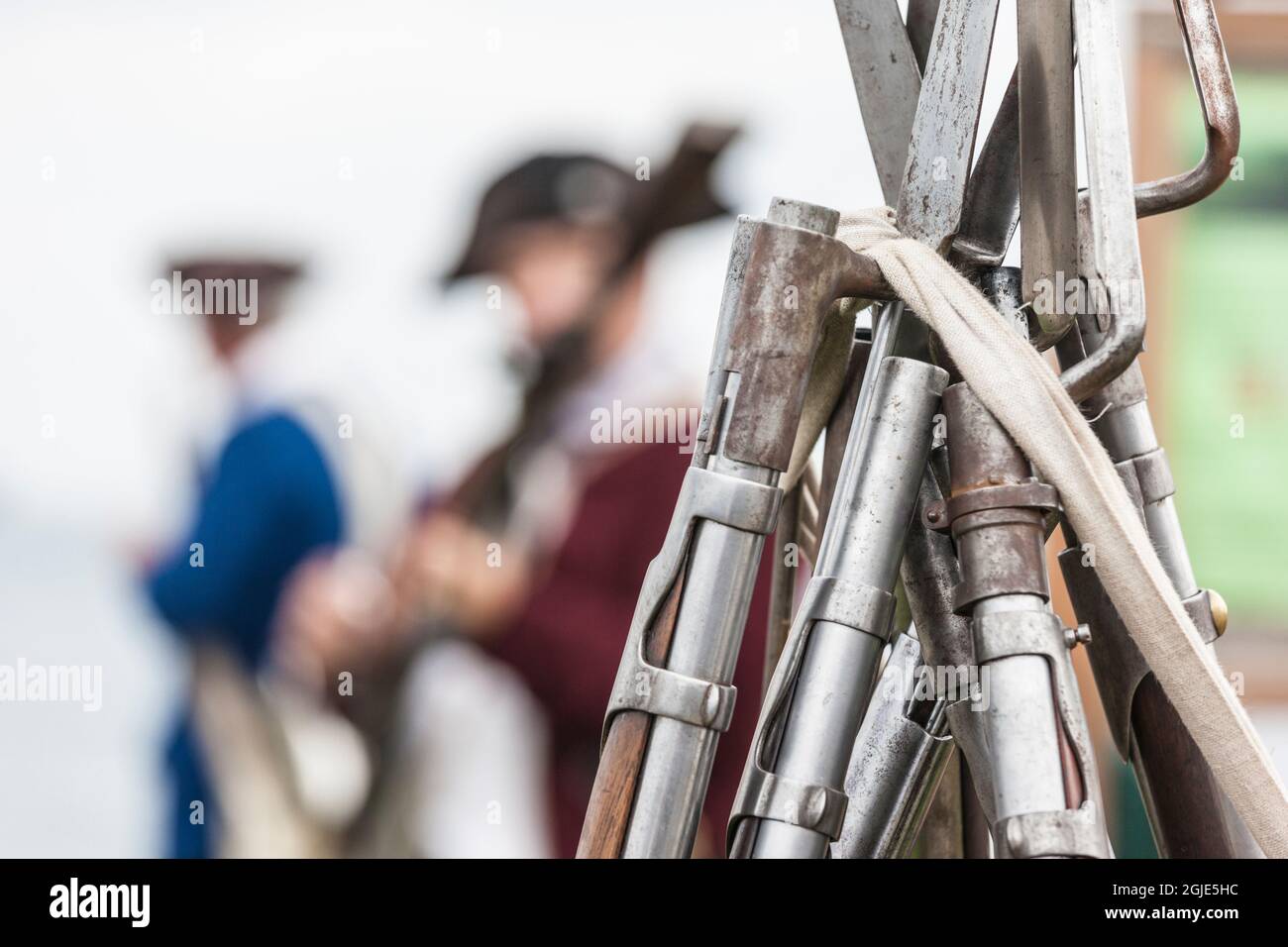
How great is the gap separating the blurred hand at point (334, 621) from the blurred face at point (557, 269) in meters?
0.41

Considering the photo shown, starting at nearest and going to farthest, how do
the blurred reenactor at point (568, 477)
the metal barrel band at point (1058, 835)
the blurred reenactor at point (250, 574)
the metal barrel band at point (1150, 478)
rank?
the metal barrel band at point (1058, 835) < the metal barrel band at point (1150, 478) < the blurred reenactor at point (568, 477) < the blurred reenactor at point (250, 574)

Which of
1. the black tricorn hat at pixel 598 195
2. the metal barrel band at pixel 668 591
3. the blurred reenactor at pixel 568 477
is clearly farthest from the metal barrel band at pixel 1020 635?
the black tricorn hat at pixel 598 195

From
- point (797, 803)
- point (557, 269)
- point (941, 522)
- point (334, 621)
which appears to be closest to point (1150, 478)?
point (941, 522)

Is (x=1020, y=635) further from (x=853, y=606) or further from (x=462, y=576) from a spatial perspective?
(x=462, y=576)

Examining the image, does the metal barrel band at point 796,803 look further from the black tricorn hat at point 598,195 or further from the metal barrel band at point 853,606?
the black tricorn hat at point 598,195

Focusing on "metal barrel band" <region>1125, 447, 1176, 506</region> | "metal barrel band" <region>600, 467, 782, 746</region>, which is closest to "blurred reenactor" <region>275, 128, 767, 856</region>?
"metal barrel band" <region>1125, 447, 1176, 506</region>

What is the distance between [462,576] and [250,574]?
0.93 ft

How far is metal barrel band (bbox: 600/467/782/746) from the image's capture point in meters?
0.69

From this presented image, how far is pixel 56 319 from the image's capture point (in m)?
2.22

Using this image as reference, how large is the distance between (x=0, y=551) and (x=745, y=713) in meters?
1.11

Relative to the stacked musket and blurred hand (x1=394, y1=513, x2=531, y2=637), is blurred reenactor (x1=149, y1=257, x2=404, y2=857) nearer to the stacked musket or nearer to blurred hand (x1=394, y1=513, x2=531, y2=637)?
blurred hand (x1=394, y1=513, x2=531, y2=637)

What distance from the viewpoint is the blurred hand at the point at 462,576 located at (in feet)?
6.42
